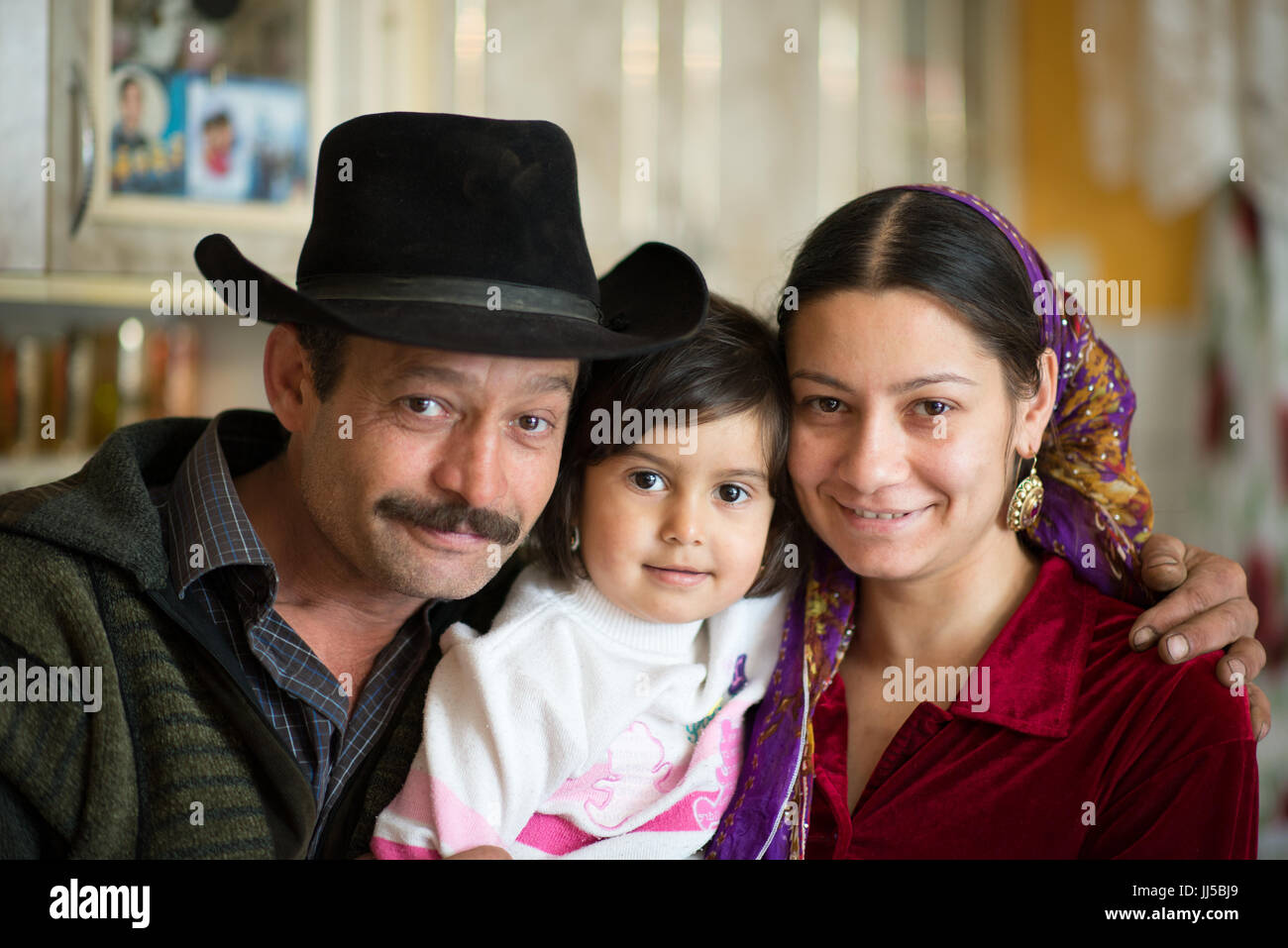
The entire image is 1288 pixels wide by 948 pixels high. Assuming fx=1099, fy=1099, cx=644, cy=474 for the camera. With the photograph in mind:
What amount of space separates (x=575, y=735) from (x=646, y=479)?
386 mm

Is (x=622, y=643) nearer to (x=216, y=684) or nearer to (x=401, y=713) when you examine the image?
(x=401, y=713)

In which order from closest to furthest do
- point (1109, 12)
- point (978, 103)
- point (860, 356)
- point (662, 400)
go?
point (860, 356)
point (662, 400)
point (1109, 12)
point (978, 103)

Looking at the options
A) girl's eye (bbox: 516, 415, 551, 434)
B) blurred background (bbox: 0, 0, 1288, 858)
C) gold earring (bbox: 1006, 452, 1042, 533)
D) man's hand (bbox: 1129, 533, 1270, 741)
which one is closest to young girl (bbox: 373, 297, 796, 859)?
girl's eye (bbox: 516, 415, 551, 434)

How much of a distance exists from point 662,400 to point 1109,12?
320 centimetres

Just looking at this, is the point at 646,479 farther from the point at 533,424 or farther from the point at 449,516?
the point at 449,516

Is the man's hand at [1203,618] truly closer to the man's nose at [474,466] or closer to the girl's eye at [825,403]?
the girl's eye at [825,403]

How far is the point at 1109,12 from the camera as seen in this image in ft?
12.8

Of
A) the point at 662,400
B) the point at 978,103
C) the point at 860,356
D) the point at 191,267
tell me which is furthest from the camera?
the point at 978,103

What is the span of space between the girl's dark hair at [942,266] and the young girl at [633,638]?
7.8 inches

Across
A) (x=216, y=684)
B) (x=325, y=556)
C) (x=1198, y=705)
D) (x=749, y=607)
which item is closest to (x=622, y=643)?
(x=749, y=607)

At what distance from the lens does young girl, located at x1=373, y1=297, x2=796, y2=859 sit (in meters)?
1.52

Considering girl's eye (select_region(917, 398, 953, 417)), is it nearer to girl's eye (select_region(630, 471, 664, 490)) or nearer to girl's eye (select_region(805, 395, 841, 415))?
girl's eye (select_region(805, 395, 841, 415))

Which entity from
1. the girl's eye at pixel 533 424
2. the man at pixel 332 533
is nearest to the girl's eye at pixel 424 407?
the man at pixel 332 533

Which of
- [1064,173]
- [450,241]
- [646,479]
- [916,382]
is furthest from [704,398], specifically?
[1064,173]
